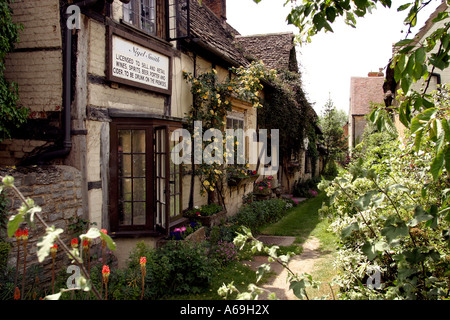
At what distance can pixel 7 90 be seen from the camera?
13.8ft

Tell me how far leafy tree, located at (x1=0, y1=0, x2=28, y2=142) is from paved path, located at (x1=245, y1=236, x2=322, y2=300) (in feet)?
13.7

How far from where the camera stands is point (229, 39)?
10758 mm

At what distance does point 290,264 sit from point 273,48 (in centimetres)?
979

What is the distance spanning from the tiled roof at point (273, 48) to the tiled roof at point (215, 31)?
6.88ft

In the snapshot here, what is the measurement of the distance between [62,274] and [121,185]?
1521 millimetres

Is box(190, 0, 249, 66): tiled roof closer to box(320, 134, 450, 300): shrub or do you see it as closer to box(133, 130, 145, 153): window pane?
box(133, 130, 145, 153): window pane

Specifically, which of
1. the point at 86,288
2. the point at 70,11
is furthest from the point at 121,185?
the point at 86,288

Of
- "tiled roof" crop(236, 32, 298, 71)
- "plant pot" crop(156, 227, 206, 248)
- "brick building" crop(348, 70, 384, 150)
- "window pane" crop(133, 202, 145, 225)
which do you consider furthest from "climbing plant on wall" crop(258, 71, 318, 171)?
"brick building" crop(348, 70, 384, 150)

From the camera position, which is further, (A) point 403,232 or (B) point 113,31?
(B) point 113,31

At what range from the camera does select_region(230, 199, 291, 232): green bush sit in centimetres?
842

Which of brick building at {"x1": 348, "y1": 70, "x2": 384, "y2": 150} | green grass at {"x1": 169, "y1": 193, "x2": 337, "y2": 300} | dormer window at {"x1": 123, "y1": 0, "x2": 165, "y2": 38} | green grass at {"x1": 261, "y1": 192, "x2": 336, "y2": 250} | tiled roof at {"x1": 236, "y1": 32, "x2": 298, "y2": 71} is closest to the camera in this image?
green grass at {"x1": 169, "y1": 193, "x2": 337, "y2": 300}

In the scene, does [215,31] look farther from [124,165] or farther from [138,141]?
[124,165]

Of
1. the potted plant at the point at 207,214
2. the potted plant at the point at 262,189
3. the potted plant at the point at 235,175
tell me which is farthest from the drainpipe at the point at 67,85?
the potted plant at the point at 262,189
